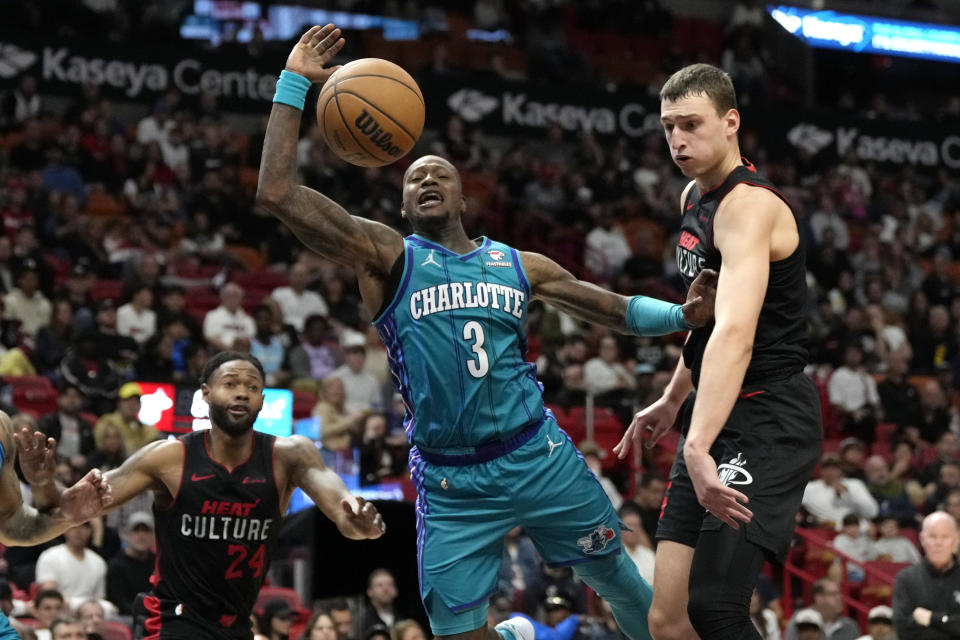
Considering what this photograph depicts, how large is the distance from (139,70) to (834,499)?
10782 mm

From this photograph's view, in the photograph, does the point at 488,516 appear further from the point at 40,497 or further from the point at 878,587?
the point at 878,587

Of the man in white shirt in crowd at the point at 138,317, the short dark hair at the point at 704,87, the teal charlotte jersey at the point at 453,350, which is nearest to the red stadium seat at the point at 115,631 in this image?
the teal charlotte jersey at the point at 453,350

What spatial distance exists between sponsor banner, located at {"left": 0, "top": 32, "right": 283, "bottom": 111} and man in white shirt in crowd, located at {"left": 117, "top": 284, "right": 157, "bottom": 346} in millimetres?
5306

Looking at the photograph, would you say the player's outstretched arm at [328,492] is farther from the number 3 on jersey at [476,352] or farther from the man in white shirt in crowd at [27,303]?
the man in white shirt in crowd at [27,303]

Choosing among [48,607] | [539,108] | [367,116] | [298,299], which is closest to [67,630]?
[48,607]

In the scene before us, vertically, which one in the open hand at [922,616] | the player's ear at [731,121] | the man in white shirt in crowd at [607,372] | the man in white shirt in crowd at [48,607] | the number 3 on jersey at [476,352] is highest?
the player's ear at [731,121]

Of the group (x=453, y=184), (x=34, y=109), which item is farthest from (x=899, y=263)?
(x=453, y=184)

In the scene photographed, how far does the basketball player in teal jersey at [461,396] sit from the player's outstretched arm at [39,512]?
129 centimetres

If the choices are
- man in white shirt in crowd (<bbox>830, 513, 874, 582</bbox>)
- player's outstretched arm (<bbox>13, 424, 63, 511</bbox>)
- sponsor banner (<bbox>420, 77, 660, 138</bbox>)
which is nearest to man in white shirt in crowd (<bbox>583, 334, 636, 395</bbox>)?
man in white shirt in crowd (<bbox>830, 513, 874, 582</bbox>)

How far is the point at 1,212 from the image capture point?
1501 centimetres

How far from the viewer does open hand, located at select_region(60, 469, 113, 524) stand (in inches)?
204

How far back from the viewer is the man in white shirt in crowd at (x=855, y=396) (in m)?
16.0

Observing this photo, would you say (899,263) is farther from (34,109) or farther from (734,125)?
(734,125)

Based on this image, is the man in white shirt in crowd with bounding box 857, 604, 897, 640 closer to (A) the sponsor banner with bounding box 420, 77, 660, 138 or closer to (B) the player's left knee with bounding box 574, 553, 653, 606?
(B) the player's left knee with bounding box 574, 553, 653, 606
